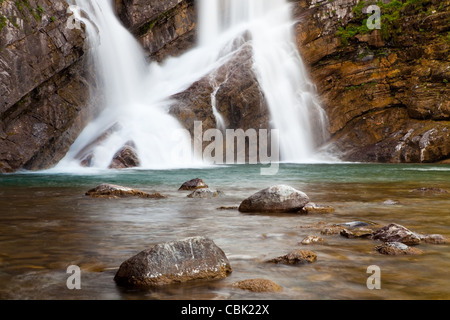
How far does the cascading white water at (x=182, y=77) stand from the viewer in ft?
88.9

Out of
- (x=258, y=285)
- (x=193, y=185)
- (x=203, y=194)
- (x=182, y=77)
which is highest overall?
(x=182, y=77)

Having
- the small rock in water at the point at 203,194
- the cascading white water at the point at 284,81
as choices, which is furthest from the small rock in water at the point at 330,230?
the cascading white water at the point at 284,81

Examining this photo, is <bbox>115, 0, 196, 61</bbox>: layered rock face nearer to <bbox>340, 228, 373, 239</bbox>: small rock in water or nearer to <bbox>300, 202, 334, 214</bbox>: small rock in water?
<bbox>300, 202, 334, 214</bbox>: small rock in water

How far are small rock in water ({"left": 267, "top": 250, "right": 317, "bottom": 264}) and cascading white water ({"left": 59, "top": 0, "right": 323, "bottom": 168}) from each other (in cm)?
2056

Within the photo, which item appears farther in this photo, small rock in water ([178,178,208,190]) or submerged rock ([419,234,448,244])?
small rock in water ([178,178,208,190])

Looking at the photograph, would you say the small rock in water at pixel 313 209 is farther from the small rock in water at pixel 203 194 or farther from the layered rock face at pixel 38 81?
the layered rock face at pixel 38 81

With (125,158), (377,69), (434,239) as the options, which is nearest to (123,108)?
(125,158)

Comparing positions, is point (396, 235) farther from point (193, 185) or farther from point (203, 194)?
point (193, 185)

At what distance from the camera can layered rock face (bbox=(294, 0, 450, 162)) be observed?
31.8 meters

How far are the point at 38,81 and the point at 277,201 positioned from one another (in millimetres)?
17247

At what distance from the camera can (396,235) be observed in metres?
6.23

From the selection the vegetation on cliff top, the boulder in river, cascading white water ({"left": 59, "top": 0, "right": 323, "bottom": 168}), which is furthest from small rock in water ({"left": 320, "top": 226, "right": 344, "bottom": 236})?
the vegetation on cliff top

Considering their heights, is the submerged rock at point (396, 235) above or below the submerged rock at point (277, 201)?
below

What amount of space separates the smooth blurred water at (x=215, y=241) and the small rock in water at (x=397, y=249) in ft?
0.39
